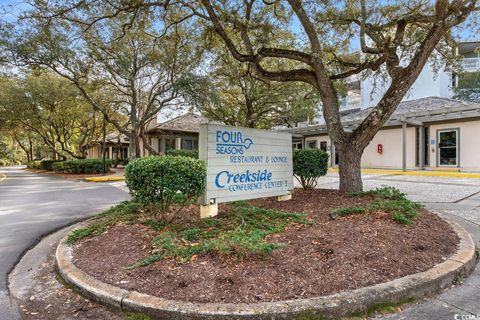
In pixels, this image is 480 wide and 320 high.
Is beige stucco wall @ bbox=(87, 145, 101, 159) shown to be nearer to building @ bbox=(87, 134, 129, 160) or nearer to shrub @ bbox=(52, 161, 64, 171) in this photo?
building @ bbox=(87, 134, 129, 160)

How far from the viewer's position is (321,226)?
448 cm

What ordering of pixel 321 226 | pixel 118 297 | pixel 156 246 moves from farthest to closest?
pixel 321 226 → pixel 156 246 → pixel 118 297

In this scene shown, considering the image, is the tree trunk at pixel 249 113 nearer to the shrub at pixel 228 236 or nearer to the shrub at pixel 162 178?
the shrub at pixel 228 236

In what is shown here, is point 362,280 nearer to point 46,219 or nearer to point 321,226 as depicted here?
point 321,226

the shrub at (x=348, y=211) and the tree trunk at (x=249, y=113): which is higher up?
the tree trunk at (x=249, y=113)

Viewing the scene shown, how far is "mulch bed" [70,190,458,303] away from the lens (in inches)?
111

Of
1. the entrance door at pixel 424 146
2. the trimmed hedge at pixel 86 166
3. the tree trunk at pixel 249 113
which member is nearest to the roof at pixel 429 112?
the entrance door at pixel 424 146

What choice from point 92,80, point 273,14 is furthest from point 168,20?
point 92,80

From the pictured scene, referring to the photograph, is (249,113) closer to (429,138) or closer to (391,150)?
(391,150)

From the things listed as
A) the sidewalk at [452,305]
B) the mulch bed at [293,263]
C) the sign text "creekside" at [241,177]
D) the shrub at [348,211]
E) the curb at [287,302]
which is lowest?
the sidewalk at [452,305]

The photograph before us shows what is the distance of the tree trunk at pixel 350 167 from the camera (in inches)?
258

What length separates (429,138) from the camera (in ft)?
58.1

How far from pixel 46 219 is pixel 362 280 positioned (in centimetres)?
663

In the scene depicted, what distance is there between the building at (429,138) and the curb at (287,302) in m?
13.4
